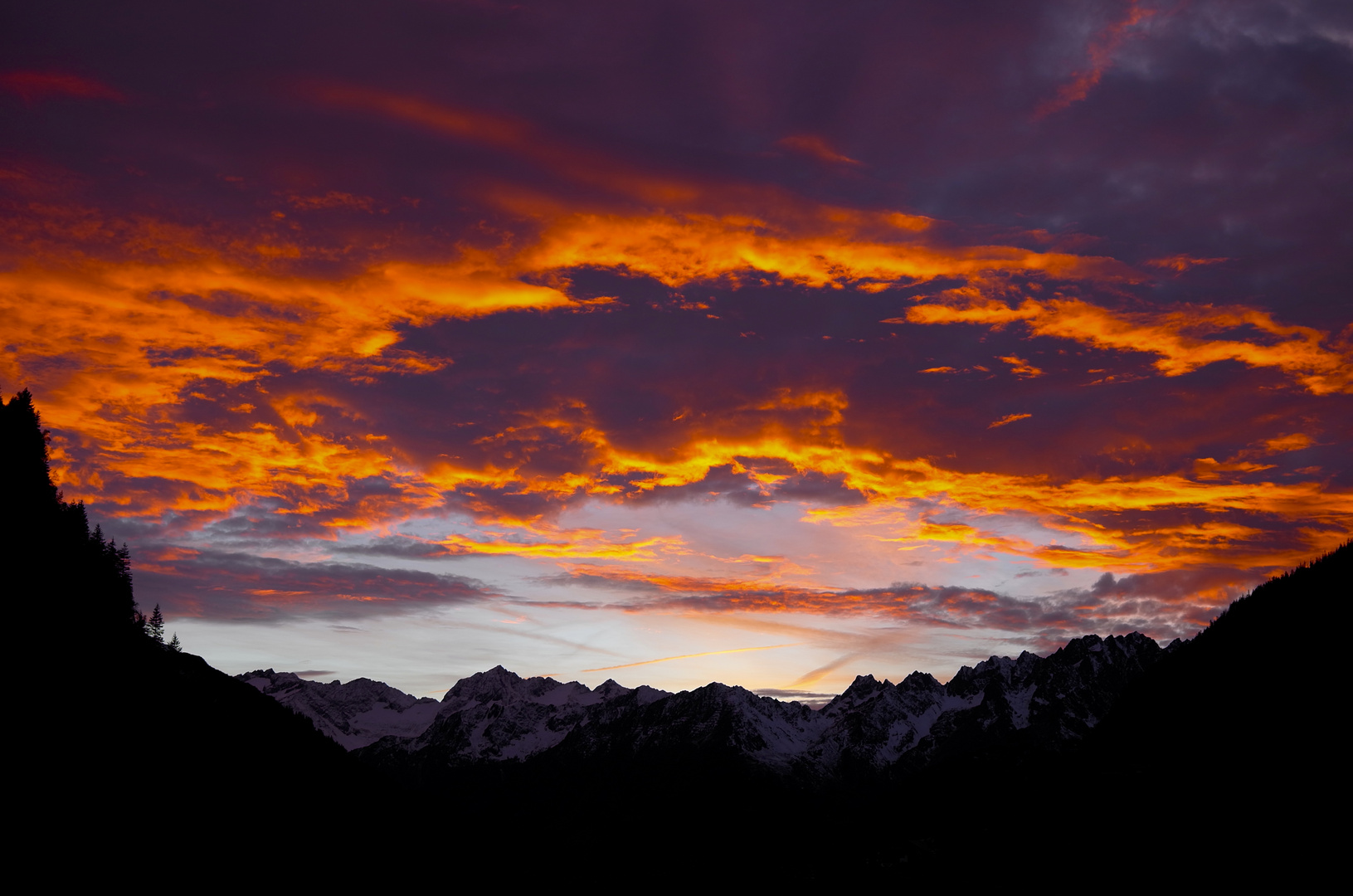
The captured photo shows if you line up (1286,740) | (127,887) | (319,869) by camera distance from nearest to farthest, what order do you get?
(127,887) → (319,869) → (1286,740)

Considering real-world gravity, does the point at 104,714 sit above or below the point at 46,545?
below

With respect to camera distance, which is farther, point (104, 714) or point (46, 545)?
point (46, 545)

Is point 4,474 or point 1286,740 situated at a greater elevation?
point 4,474

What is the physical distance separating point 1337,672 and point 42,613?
246066 millimetres

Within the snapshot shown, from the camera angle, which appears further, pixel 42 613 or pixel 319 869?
pixel 319 869

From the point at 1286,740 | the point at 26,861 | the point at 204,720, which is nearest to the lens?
the point at 26,861

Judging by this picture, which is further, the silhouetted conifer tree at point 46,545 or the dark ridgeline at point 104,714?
the silhouetted conifer tree at point 46,545

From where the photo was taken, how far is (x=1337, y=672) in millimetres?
193000

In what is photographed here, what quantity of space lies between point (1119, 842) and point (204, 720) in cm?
19059

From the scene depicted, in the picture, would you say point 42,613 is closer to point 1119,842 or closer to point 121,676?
point 121,676

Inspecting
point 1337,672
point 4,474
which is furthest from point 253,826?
point 1337,672

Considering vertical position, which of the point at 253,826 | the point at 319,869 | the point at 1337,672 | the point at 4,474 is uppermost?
the point at 4,474

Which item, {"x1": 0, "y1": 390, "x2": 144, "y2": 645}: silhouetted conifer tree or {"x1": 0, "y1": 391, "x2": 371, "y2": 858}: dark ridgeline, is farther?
{"x1": 0, "y1": 390, "x2": 144, "y2": 645}: silhouetted conifer tree

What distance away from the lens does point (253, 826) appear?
152750 millimetres
